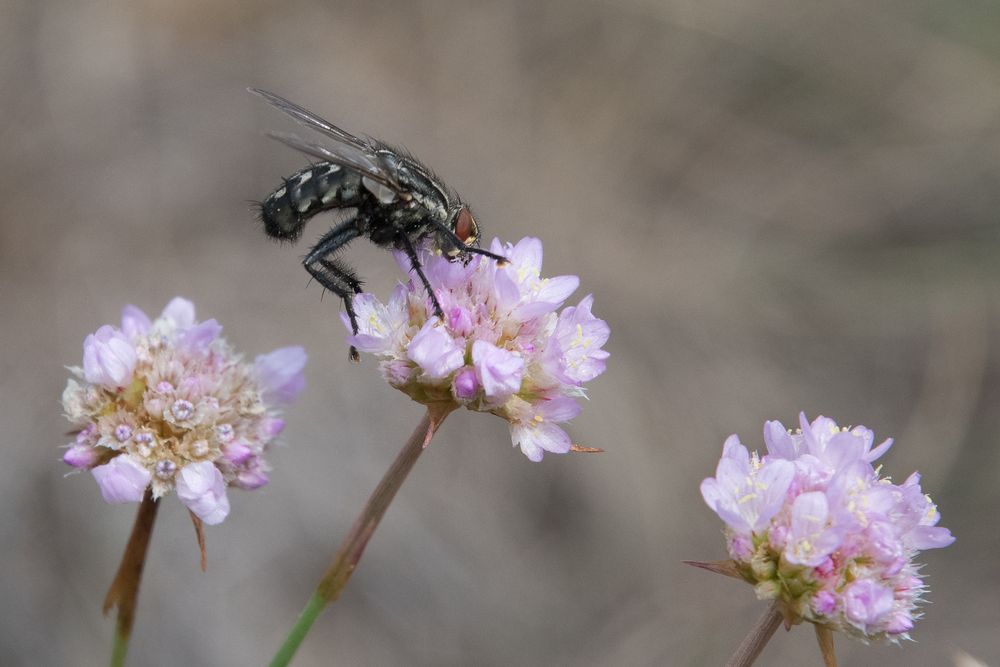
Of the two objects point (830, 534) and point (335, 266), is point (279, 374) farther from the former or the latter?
point (830, 534)

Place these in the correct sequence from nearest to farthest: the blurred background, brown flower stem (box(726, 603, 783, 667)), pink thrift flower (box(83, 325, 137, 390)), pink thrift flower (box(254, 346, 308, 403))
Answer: brown flower stem (box(726, 603, 783, 667)) → pink thrift flower (box(83, 325, 137, 390)) → pink thrift flower (box(254, 346, 308, 403)) → the blurred background

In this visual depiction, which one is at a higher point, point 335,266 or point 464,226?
point 464,226

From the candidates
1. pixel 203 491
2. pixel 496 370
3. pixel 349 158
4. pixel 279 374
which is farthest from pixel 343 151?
pixel 203 491

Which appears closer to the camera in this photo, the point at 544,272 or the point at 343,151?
the point at 343,151

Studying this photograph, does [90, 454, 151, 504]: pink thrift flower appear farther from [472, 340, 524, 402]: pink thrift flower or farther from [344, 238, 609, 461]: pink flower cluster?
[472, 340, 524, 402]: pink thrift flower

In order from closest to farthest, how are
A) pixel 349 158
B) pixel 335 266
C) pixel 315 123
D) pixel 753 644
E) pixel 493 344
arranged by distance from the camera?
pixel 753 644 → pixel 493 344 → pixel 349 158 → pixel 335 266 → pixel 315 123

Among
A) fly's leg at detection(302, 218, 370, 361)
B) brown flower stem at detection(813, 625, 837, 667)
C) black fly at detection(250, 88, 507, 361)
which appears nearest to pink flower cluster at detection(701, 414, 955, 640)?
brown flower stem at detection(813, 625, 837, 667)
